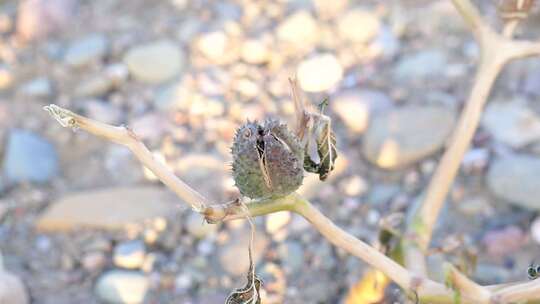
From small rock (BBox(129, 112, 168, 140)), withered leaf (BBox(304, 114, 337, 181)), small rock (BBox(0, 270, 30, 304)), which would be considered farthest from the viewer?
small rock (BBox(129, 112, 168, 140))

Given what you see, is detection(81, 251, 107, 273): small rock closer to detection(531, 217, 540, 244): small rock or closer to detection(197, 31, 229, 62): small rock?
detection(197, 31, 229, 62): small rock

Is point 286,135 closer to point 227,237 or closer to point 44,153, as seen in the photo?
point 227,237

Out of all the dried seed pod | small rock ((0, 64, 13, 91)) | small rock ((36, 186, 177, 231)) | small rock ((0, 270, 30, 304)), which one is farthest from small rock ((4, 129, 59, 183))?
the dried seed pod

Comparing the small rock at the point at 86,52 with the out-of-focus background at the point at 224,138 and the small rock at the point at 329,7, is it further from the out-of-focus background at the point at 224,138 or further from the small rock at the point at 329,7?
the small rock at the point at 329,7

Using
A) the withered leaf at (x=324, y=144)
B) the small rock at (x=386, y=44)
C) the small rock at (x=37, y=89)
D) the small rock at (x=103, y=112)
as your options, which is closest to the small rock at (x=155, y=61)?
the small rock at (x=103, y=112)

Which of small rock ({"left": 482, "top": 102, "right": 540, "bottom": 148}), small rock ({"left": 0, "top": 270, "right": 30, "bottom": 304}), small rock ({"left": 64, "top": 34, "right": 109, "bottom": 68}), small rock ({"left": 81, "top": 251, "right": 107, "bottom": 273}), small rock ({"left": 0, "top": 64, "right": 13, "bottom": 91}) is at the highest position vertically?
small rock ({"left": 0, "top": 64, "right": 13, "bottom": 91})

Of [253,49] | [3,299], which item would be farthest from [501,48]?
[3,299]

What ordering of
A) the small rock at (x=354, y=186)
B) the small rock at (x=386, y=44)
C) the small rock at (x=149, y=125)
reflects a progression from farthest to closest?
the small rock at (x=386, y=44) < the small rock at (x=149, y=125) < the small rock at (x=354, y=186)
